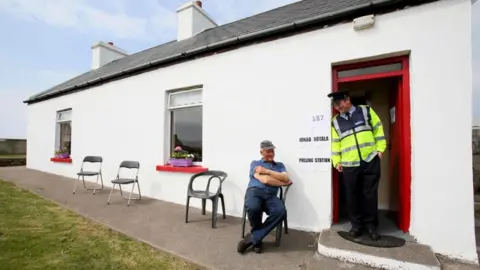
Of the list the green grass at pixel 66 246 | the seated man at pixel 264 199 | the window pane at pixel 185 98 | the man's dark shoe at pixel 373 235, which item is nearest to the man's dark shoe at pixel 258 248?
the seated man at pixel 264 199

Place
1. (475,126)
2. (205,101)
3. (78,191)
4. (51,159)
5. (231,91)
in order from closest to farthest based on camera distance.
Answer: (231,91), (205,101), (78,191), (475,126), (51,159)

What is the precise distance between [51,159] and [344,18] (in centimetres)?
1040

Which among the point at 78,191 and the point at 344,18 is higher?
the point at 344,18

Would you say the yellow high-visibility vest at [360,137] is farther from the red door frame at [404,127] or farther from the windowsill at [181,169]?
the windowsill at [181,169]

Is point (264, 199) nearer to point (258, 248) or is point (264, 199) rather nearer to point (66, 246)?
point (258, 248)

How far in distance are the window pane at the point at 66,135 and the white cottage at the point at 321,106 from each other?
3.51m

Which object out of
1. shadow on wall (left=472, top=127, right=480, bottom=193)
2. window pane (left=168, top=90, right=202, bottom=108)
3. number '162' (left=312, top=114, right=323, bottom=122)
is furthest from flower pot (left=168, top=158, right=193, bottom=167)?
shadow on wall (left=472, top=127, right=480, bottom=193)

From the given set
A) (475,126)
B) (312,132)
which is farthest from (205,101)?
(475,126)

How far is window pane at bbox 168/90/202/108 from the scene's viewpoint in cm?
523

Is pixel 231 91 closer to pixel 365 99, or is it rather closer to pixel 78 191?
pixel 365 99

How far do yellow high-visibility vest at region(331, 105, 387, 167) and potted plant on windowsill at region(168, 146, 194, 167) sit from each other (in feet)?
10.3

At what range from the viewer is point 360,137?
10.0 ft

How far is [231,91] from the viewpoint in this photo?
15.0 ft

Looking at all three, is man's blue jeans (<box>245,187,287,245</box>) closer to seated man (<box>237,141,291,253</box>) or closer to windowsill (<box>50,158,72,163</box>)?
seated man (<box>237,141,291,253</box>)
